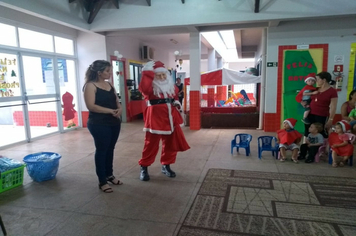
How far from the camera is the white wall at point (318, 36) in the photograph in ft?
18.1

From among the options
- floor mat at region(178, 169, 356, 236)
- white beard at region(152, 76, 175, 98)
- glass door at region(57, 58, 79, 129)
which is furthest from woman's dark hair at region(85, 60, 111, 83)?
glass door at region(57, 58, 79, 129)

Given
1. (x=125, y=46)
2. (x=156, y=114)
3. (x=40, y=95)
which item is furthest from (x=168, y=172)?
(x=125, y=46)

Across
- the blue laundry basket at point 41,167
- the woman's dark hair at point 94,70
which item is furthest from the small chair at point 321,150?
the blue laundry basket at point 41,167

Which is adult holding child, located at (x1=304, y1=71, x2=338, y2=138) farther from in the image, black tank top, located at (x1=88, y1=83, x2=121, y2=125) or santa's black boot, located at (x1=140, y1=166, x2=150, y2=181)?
black tank top, located at (x1=88, y1=83, x2=121, y2=125)

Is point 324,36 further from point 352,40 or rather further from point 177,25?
point 177,25

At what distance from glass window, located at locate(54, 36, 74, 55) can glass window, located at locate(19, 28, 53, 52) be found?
0.21m

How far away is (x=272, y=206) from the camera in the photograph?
2.55 meters

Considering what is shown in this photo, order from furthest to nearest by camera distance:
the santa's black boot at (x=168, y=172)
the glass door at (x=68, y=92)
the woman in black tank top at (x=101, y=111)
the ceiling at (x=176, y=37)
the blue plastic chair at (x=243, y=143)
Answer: the ceiling at (x=176, y=37) < the glass door at (x=68, y=92) < the blue plastic chair at (x=243, y=143) < the santa's black boot at (x=168, y=172) < the woman in black tank top at (x=101, y=111)

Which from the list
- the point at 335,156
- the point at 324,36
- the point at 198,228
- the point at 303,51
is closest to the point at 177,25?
the point at 303,51

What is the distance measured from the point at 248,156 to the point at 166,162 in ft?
5.21

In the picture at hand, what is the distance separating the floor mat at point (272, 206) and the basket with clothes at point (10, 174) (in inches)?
87.0

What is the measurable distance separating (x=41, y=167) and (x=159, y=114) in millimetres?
1667

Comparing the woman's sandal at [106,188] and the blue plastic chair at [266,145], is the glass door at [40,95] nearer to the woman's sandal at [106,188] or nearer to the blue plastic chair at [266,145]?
the woman's sandal at [106,188]

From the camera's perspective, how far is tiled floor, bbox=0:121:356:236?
228 centimetres
